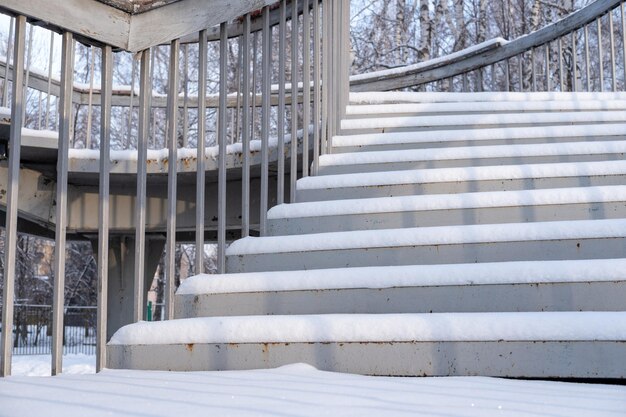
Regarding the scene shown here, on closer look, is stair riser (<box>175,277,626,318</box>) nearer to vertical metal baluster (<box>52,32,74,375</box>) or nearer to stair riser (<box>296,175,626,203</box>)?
vertical metal baluster (<box>52,32,74,375</box>)

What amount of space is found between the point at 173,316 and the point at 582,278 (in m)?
1.14

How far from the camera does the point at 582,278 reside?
5.36 feet

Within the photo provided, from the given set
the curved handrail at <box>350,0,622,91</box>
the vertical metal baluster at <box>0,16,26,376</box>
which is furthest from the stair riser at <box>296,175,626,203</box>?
the curved handrail at <box>350,0,622,91</box>

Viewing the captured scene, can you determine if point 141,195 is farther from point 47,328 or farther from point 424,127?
point 47,328

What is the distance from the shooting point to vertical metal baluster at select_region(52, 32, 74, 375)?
1488 millimetres

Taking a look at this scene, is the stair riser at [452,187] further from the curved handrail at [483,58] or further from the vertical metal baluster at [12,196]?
the curved handrail at [483,58]

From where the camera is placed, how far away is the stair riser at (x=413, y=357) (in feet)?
4.68

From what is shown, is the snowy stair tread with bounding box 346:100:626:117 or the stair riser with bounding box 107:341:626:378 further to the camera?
the snowy stair tread with bounding box 346:100:626:117

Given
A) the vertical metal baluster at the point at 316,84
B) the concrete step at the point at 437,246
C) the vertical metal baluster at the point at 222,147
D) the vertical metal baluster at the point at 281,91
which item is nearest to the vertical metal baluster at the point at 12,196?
the vertical metal baluster at the point at 222,147

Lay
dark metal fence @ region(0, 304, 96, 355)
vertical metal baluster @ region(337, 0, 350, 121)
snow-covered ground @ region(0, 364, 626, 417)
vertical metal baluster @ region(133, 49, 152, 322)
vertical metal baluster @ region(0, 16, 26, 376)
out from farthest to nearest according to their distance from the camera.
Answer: dark metal fence @ region(0, 304, 96, 355) → vertical metal baluster @ region(337, 0, 350, 121) → vertical metal baluster @ region(133, 49, 152, 322) → vertical metal baluster @ region(0, 16, 26, 376) → snow-covered ground @ region(0, 364, 626, 417)

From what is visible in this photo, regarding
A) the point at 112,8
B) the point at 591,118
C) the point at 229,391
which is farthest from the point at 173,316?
the point at 591,118

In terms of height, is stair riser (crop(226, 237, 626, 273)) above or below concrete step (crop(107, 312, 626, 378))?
above

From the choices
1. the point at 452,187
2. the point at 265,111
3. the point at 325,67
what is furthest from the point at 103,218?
the point at 325,67

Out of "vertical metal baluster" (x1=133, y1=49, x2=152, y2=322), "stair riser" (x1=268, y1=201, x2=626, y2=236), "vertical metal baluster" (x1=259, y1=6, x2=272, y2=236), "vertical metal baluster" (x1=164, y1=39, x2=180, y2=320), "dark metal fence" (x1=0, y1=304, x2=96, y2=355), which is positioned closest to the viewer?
"vertical metal baluster" (x1=133, y1=49, x2=152, y2=322)
